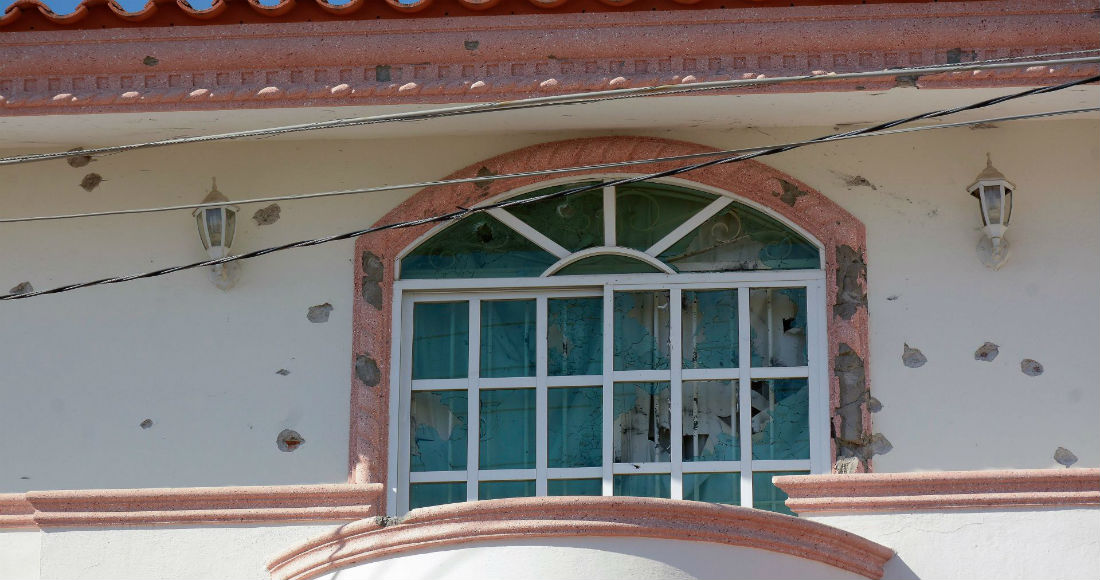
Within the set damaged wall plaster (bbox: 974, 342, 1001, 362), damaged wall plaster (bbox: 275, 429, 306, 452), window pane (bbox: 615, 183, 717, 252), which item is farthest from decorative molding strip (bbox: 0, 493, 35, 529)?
damaged wall plaster (bbox: 974, 342, 1001, 362)

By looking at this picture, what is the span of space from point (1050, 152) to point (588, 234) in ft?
6.85

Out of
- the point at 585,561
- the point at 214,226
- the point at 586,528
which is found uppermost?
the point at 214,226

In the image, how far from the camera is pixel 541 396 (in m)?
8.16

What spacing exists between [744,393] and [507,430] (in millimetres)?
1035

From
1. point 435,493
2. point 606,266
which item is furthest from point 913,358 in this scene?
point 435,493

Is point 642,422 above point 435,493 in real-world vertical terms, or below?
above

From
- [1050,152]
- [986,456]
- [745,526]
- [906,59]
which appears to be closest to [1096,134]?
[1050,152]

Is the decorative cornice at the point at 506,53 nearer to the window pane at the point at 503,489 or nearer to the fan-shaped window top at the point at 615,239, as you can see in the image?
the fan-shaped window top at the point at 615,239

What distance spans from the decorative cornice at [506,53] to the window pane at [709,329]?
97 cm

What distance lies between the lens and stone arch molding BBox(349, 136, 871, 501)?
7992 mm

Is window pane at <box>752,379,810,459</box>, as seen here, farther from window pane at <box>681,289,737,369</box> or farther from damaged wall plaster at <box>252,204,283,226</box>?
damaged wall plaster at <box>252,204,283,226</box>

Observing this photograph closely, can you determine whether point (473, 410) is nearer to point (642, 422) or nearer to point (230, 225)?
point (642, 422)

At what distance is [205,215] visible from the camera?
8.40m

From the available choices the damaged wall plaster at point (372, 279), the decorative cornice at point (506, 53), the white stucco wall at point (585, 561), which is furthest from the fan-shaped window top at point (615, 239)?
the white stucco wall at point (585, 561)
